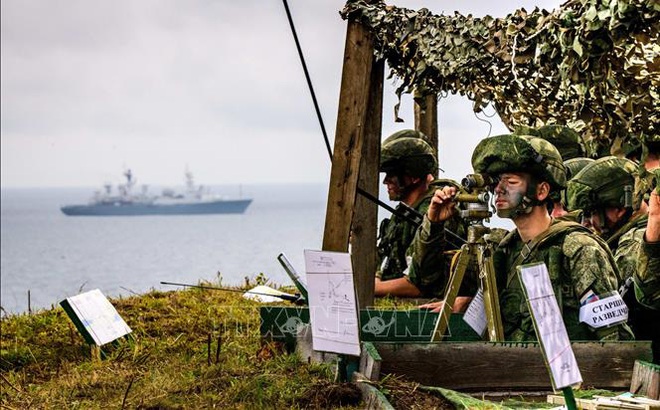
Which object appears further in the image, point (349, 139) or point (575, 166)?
point (575, 166)

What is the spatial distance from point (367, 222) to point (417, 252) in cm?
51

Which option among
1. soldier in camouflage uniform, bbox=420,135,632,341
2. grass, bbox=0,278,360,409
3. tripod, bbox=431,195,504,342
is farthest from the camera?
tripod, bbox=431,195,504,342

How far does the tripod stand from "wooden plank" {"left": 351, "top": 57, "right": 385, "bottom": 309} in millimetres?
1874

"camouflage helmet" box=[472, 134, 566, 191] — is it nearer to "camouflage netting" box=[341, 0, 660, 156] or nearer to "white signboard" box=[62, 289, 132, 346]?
"camouflage netting" box=[341, 0, 660, 156]

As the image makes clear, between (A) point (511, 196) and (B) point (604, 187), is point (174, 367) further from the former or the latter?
(B) point (604, 187)

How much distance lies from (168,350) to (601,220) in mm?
3464

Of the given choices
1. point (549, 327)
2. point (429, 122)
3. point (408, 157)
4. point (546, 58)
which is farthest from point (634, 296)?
point (429, 122)

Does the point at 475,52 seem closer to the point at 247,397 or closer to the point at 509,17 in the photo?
the point at 509,17

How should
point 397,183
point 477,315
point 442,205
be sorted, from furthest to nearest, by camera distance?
point 397,183 < point 442,205 < point 477,315

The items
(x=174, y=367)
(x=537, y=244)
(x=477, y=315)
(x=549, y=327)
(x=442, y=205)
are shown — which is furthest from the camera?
(x=442, y=205)

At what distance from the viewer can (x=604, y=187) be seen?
9.47 meters

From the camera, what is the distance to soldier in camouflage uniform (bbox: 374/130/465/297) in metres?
11.5

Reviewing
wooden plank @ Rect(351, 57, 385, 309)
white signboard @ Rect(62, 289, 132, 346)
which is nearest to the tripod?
wooden plank @ Rect(351, 57, 385, 309)

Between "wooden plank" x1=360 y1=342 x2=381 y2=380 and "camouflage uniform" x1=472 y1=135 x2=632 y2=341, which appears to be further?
"camouflage uniform" x1=472 y1=135 x2=632 y2=341
